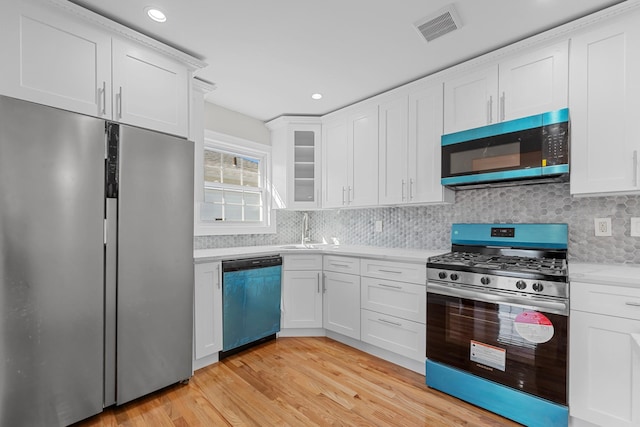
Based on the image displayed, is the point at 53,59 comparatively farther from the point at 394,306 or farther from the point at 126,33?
the point at 394,306

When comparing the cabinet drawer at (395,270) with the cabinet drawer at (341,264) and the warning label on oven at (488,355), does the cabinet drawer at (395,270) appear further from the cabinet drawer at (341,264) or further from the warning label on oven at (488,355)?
the warning label on oven at (488,355)

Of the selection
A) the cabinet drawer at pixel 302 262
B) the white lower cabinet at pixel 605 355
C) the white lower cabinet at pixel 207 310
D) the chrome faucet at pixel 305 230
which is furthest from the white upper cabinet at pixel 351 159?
the white lower cabinet at pixel 605 355

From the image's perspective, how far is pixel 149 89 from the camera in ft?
6.96

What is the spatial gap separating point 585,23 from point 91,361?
147 inches

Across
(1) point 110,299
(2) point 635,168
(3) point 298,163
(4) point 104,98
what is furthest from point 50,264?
(2) point 635,168

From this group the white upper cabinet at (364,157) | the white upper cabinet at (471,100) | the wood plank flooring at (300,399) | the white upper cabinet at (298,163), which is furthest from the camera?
the white upper cabinet at (298,163)

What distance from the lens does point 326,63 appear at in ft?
8.16

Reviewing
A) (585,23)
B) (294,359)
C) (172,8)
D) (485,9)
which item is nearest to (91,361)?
(294,359)

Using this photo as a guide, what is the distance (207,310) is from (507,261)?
2343 millimetres

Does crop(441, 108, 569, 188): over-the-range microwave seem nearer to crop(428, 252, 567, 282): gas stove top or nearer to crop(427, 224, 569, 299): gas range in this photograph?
crop(427, 224, 569, 299): gas range

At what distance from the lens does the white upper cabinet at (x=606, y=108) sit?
1.77 metres

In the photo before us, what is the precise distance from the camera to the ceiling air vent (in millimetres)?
1881

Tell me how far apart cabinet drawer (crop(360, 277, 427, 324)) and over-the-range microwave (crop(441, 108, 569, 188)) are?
94cm

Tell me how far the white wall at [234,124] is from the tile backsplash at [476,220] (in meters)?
1.04
